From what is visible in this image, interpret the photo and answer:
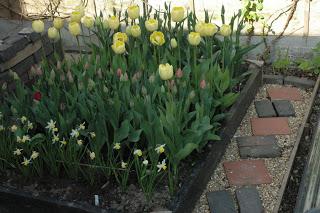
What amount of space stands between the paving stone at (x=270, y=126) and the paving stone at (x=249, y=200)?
57 centimetres

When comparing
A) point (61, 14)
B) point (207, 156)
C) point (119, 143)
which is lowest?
point (207, 156)

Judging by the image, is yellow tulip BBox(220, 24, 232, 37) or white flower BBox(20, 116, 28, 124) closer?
white flower BBox(20, 116, 28, 124)

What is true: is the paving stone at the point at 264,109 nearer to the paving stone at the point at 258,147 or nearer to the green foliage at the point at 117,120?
the paving stone at the point at 258,147

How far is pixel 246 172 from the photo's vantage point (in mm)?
2633

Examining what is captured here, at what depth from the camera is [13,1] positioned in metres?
4.80

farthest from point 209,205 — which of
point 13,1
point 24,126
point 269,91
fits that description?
point 13,1

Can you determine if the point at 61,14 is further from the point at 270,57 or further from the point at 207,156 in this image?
the point at 207,156

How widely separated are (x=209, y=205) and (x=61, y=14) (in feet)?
9.62

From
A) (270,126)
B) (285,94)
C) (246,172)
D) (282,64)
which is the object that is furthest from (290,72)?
(246,172)

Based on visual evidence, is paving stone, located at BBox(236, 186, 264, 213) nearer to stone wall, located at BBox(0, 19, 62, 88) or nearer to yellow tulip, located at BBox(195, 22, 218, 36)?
yellow tulip, located at BBox(195, 22, 218, 36)

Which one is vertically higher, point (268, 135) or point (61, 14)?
point (61, 14)

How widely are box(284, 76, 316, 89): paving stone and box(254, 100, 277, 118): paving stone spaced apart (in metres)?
0.31

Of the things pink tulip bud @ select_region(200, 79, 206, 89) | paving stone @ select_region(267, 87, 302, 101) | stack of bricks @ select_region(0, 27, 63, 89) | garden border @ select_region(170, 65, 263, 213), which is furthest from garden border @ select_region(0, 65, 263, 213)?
stack of bricks @ select_region(0, 27, 63, 89)

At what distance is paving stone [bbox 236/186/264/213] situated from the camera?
2.37 metres
